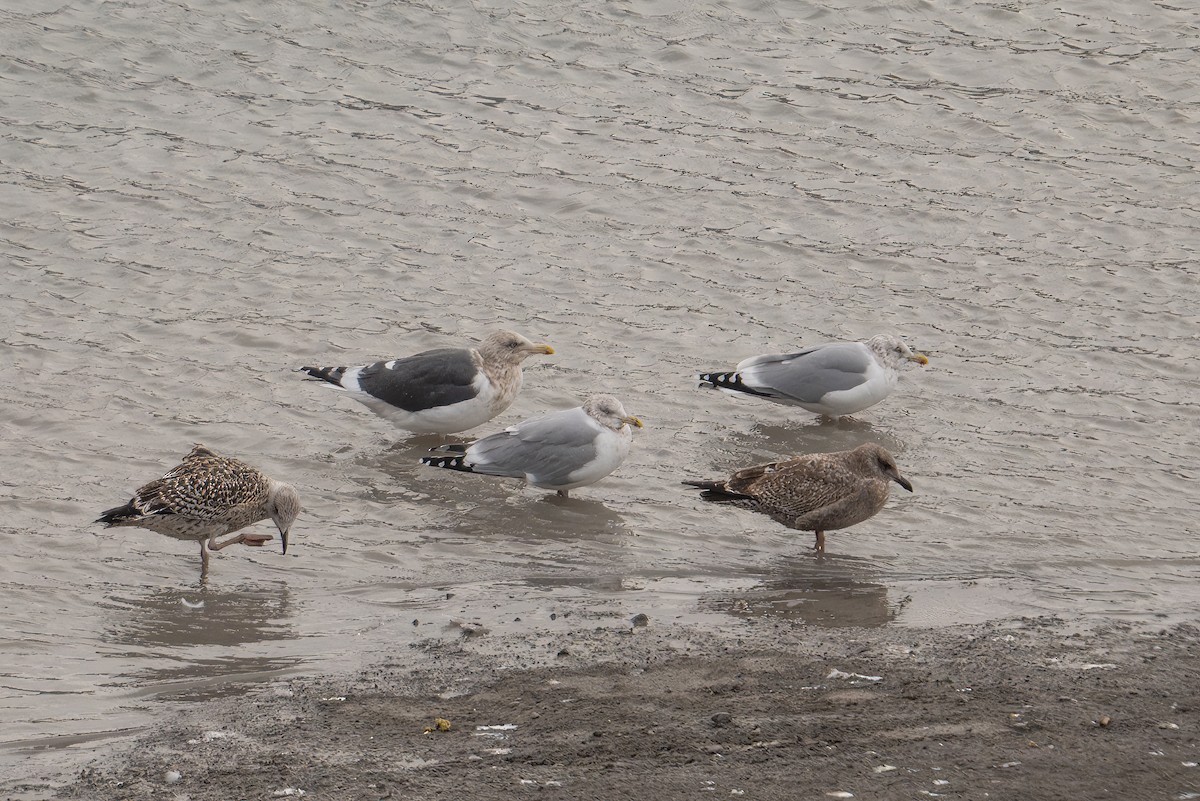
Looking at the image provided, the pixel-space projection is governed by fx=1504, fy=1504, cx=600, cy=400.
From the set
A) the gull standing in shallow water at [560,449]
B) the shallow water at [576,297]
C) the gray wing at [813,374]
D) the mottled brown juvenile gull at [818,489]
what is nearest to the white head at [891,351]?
the gray wing at [813,374]

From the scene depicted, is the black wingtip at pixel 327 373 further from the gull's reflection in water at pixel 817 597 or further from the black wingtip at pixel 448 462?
the gull's reflection in water at pixel 817 597

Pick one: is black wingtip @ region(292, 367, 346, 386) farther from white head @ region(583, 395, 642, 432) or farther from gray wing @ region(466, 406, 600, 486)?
white head @ region(583, 395, 642, 432)

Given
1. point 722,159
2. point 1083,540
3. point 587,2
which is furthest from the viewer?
point 587,2

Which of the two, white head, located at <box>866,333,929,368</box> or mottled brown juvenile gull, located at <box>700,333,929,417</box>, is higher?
white head, located at <box>866,333,929,368</box>

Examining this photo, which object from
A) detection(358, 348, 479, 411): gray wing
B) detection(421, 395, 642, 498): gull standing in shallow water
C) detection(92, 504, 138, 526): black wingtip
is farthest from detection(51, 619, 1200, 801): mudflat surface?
detection(358, 348, 479, 411): gray wing

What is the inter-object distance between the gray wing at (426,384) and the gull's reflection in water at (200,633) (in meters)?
2.43

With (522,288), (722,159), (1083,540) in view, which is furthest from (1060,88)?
(1083,540)

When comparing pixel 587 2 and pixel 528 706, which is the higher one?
pixel 587 2

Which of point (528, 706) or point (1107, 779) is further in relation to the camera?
point (528, 706)

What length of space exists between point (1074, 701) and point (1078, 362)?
233 inches

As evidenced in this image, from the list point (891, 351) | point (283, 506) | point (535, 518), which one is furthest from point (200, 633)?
point (891, 351)

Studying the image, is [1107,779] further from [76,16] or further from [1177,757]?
[76,16]

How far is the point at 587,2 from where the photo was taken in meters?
17.4

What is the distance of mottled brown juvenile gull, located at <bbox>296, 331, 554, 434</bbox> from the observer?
10.2m
